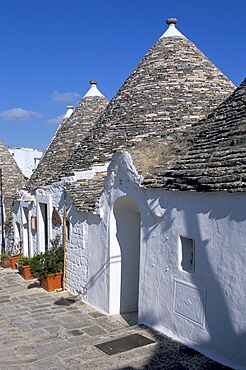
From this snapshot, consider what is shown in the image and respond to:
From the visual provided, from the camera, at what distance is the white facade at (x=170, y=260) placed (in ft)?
16.3

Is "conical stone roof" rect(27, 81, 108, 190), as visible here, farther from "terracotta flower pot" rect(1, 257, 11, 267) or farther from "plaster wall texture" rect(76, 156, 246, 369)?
"plaster wall texture" rect(76, 156, 246, 369)

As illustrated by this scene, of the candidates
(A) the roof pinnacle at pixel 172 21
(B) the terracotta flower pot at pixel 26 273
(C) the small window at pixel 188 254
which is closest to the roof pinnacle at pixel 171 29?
(A) the roof pinnacle at pixel 172 21

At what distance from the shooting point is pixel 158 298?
6391 mm

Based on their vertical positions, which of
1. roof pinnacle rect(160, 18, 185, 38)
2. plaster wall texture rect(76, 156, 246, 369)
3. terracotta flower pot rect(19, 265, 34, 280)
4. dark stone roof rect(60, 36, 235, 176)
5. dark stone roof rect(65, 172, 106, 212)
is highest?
roof pinnacle rect(160, 18, 185, 38)

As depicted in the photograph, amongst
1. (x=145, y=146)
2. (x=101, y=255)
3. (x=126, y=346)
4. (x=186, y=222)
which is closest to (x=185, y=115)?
(x=145, y=146)

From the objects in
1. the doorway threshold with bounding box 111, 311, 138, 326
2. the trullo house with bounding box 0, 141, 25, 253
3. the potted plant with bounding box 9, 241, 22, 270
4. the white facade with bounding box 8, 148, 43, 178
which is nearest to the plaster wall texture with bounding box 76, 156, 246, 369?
the doorway threshold with bounding box 111, 311, 138, 326

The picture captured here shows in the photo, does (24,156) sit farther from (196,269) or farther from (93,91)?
(196,269)

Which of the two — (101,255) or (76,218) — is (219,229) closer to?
(101,255)

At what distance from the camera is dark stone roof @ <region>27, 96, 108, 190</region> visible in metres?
14.0

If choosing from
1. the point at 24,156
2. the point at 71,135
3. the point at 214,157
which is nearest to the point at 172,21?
the point at 71,135

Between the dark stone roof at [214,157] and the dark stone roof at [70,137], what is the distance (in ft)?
23.0

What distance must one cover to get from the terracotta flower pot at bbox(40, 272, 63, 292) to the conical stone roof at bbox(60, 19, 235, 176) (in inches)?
109

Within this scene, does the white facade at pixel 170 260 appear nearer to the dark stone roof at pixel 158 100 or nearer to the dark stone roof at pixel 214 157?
the dark stone roof at pixel 214 157

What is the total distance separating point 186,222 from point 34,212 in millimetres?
8719
